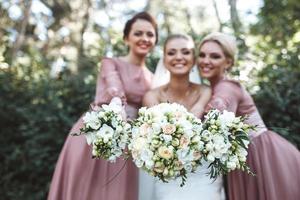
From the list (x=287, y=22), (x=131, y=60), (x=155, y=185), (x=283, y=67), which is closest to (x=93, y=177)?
(x=155, y=185)

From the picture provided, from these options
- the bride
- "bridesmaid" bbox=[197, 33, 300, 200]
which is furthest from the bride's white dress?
"bridesmaid" bbox=[197, 33, 300, 200]

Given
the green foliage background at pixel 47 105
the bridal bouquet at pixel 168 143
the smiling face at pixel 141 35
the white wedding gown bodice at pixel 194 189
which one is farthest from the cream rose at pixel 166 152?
the green foliage background at pixel 47 105

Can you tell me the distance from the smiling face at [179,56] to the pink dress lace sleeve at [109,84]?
43 centimetres

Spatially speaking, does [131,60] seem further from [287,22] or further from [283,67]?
[287,22]

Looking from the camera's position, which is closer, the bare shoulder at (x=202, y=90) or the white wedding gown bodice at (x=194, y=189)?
the white wedding gown bodice at (x=194, y=189)

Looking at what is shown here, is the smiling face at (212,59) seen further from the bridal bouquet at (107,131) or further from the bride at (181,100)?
the bridal bouquet at (107,131)

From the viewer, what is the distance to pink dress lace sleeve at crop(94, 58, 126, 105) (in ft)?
11.5

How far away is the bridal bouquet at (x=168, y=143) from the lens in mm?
2670

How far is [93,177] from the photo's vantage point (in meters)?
3.54

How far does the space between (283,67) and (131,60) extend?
2.02m

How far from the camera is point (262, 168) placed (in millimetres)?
3502

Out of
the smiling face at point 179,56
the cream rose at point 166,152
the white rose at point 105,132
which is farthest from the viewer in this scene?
the smiling face at point 179,56

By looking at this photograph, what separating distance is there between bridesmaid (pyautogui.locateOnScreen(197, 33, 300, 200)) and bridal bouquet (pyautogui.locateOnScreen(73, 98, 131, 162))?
75 centimetres

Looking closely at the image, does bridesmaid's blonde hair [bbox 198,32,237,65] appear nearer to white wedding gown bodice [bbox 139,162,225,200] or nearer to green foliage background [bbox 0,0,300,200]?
white wedding gown bodice [bbox 139,162,225,200]
